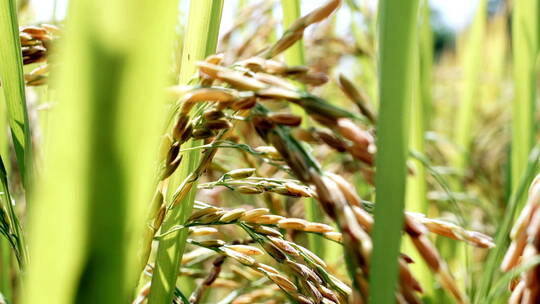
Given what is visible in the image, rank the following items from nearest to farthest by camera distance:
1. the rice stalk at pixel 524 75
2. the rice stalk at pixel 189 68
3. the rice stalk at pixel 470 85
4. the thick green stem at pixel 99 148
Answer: the thick green stem at pixel 99 148 → the rice stalk at pixel 189 68 → the rice stalk at pixel 524 75 → the rice stalk at pixel 470 85

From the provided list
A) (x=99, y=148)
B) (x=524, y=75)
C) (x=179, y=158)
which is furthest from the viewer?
(x=524, y=75)

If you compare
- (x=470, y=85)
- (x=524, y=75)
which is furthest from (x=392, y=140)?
(x=470, y=85)

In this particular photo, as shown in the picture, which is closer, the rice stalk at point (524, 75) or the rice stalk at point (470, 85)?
the rice stalk at point (524, 75)

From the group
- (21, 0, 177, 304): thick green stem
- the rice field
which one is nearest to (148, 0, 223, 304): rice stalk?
the rice field

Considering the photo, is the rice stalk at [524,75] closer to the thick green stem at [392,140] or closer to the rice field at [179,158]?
the rice field at [179,158]

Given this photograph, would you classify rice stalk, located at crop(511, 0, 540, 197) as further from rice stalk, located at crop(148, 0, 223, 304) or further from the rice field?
rice stalk, located at crop(148, 0, 223, 304)

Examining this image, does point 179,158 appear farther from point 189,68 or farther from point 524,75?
point 524,75

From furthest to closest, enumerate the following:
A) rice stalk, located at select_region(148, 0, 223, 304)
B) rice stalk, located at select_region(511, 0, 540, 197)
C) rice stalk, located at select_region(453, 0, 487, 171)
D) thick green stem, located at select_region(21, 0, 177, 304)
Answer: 1. rice stalk, located at select_region(453, 0, 487, 171)
2. rice stalk, located at select_region(511, 0, 540, 197)
3. rice stalk, located at select_region(148, 0, 223, 304)
4. thick green stem, located at select_region(21, 0, 177, 304)

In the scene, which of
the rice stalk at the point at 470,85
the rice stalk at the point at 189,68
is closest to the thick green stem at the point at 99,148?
the rice stalk at the point at 189,68

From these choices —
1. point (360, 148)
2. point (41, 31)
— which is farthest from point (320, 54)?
point (360, 148)

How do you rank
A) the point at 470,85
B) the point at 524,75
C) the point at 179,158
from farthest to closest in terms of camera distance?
the point at 470,85 < the point at 524,75 < the point at 179,158

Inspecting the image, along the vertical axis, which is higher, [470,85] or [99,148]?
[99,148]

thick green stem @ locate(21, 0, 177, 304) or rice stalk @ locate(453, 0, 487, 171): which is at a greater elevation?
thick green stem @ locate(21, 0, 177, 304)

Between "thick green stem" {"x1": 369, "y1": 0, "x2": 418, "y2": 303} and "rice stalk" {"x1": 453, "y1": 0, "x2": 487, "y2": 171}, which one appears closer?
"thick green stem" {"x1": 369, "y1": 0, "x2": 418, "y2": 303}
